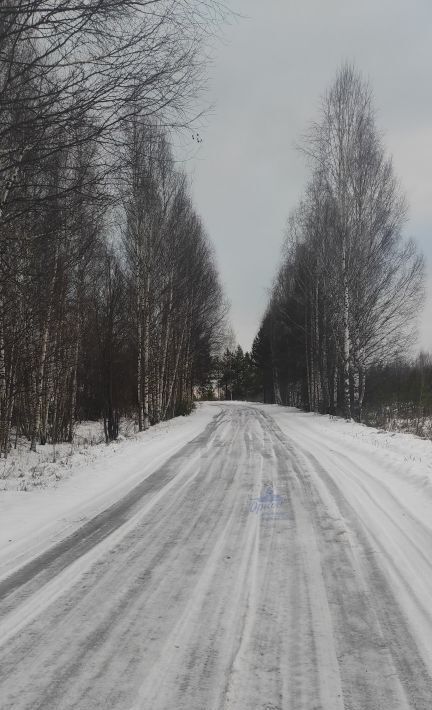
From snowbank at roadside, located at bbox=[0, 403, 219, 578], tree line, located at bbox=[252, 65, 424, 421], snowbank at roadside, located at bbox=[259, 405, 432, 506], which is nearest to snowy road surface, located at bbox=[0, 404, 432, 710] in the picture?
snowbank at roadside, located at bbox=[0, 403, 219, 578]

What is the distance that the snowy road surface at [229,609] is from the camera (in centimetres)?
227

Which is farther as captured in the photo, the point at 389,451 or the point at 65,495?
the point at 389,451

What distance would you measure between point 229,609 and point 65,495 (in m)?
3.91

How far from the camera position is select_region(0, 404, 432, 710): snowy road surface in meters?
2.27

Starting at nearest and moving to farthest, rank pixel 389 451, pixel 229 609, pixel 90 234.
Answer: pixel 229 609 → pixel 389 451 → pixel 90 234

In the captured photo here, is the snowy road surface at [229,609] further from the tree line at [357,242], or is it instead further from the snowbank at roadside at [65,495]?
the tree line at [357,242]

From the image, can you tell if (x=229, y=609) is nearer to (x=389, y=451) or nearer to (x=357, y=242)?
(x=389, y=451)

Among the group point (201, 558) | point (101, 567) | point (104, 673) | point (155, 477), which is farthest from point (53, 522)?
point (104, 673)

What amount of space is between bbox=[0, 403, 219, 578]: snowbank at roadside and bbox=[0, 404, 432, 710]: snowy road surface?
262 mm

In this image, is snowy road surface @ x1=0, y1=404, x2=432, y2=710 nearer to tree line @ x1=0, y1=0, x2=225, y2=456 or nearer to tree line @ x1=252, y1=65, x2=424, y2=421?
tree line @ x1=0, y1=0, x2=225, y2=456

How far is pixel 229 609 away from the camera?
120 inches

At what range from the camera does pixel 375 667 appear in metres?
Answer: 2.46

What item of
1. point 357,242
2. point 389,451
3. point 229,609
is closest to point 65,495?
point 229,609

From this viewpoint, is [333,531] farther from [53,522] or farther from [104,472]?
[104,472]
